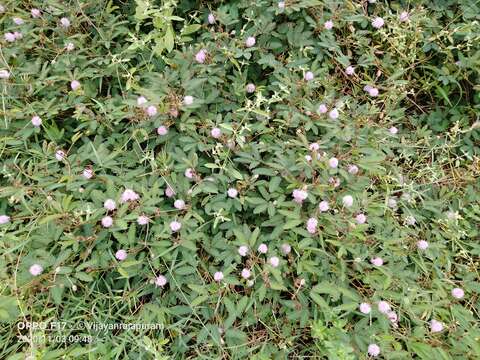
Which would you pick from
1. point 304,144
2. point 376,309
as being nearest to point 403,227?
point 376,309

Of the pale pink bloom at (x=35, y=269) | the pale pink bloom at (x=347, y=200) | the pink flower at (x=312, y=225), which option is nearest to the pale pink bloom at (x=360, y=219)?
the pale pink bloom at (x=347, y=200)

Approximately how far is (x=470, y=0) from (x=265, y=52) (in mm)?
1280

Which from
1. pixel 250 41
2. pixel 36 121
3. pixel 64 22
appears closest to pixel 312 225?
pixel 250 41

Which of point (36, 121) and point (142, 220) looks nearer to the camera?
point (142, 220)

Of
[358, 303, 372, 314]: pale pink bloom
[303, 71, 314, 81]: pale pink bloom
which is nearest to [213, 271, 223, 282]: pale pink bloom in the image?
[358, 303, 372, 314]: pale pink bloom

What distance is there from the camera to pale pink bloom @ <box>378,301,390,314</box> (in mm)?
Result: 1719

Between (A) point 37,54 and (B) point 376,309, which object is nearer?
(B) point 376,309

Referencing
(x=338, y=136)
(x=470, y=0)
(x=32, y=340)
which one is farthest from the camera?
(x=470, y=0)

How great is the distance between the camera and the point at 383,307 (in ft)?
5.64

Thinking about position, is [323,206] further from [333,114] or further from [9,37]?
[9,37]

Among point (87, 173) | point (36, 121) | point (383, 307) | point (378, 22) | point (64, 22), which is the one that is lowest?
point (383, 307)

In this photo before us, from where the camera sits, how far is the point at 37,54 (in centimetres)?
221

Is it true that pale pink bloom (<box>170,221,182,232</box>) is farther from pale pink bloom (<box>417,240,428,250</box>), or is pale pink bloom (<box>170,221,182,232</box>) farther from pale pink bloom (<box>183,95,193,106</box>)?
pale pink bloom (<box>417,240,428,250</box>)

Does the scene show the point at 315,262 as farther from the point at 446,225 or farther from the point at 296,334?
the point at 446,225
